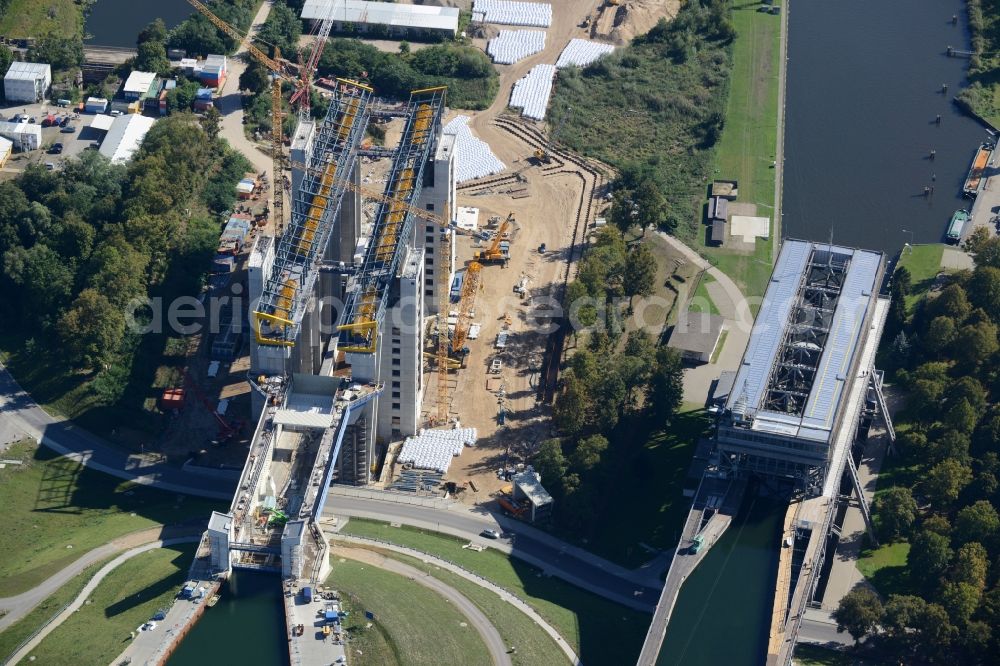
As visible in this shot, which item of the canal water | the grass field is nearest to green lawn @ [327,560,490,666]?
the canal water

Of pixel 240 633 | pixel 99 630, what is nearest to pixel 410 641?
pixel 240 633

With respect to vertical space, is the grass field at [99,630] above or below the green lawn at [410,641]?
below

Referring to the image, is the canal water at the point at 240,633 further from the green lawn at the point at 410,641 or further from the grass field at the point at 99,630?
the green lawn at the point at 410,641

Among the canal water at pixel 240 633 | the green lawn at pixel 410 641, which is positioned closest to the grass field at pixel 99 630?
the canal water at pixel 240 633

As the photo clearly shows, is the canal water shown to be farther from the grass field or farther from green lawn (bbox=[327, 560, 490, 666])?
green lawn (bbox=[327, 560, 490, 666])

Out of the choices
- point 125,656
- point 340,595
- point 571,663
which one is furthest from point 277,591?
point 571,663

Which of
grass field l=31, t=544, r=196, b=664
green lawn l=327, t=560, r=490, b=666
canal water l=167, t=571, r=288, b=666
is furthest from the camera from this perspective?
green lawn l=327, t=560, r=490, b=666

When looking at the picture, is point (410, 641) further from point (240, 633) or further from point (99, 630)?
point (99, 630)

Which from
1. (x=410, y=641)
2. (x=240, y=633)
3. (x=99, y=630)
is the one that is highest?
(x=410, y=641)
